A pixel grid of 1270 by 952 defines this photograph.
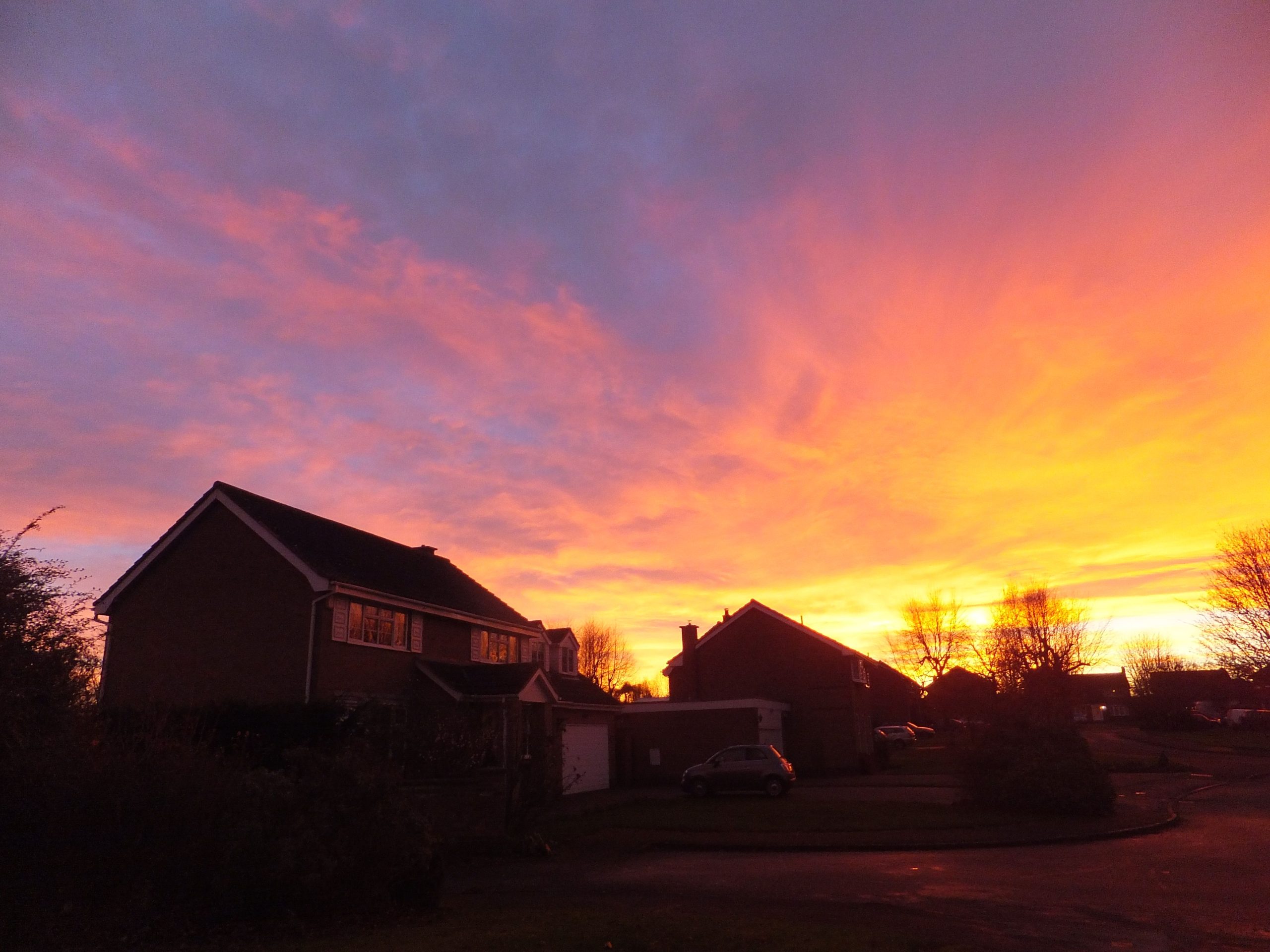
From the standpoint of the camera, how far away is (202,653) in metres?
26.4

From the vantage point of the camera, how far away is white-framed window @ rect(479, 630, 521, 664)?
34562 millimetres

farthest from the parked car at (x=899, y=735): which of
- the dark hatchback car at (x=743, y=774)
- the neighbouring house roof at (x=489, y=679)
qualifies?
the neighbouring house roof at (x=489, y=679)

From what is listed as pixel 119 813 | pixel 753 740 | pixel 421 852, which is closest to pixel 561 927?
pixel 421 852

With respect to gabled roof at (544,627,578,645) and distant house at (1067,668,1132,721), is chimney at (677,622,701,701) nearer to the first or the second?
gabled roof at (544,627,578,645)

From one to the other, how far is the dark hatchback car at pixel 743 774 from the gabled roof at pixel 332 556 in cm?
1021

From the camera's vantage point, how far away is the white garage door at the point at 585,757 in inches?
1215

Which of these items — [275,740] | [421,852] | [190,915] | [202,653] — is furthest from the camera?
[202,653]

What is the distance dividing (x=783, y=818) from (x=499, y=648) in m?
16.4

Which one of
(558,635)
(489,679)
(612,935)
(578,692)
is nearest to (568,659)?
(558,635)

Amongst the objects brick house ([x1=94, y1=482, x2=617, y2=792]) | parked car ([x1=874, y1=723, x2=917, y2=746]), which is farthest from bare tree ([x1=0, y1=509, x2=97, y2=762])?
parked car ([x1=874, y1=723, x2=917, y2=746])

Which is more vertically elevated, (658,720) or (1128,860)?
(658,720)

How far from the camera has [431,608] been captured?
1194 inches

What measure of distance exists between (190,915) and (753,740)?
2952 cm

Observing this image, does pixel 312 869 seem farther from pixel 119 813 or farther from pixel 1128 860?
pixel 1128 860
